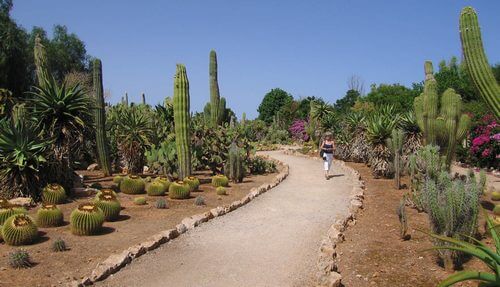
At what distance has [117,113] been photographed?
56.3 ft

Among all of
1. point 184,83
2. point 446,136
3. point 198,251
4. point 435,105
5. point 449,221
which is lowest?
point 198,251

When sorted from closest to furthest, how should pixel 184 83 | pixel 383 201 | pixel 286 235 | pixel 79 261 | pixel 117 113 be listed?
pixel 79 261 → pixel 286 235 → pixel 383 201 → pixel 184 83 → pixel 117 113

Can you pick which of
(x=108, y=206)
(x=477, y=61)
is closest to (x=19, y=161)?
(x=108, y=206)

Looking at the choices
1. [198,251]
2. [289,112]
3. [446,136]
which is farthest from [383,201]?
[289,112]

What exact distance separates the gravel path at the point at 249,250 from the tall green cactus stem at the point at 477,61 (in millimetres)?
3531

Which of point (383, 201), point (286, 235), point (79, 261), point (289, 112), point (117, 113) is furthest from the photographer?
point (289, 112)

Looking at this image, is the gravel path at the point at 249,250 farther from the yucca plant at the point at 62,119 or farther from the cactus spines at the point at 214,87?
the cactus spines at the point at 214,87

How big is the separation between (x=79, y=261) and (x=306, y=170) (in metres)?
12.0

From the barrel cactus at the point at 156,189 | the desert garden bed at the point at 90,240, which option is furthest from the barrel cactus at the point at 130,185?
the barrel cactus at the point at 156,189

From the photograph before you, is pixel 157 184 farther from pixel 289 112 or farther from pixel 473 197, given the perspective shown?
pixel 289 112

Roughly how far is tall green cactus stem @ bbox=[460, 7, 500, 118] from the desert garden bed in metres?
5.81

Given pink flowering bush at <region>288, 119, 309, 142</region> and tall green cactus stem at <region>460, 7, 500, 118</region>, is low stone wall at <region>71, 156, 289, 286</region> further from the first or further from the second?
pink flowering bush at <region>288, 119, 309, 142</region>

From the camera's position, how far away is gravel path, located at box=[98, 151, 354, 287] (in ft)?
18.6

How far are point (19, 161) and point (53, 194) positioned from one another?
1001mm
